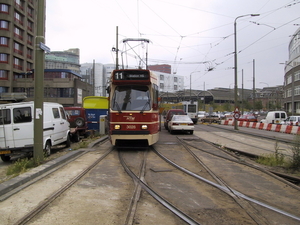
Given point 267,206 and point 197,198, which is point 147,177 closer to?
point 197,198

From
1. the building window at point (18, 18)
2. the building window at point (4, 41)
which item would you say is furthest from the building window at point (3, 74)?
the building window at point (18, 18)

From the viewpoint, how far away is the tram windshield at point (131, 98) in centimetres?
1063

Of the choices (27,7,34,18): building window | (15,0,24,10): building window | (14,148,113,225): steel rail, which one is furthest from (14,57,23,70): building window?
(14,148,113,225): steel rail

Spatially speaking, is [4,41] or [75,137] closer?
[75,137]

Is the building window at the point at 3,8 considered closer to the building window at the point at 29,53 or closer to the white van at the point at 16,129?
the building window at the point at 29,53

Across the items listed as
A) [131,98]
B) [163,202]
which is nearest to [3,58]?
[131,98]

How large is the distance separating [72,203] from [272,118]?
107 feet

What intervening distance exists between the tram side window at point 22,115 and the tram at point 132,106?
300 cm

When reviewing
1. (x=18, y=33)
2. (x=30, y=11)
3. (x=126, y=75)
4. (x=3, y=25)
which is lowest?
(x=126, y=75)

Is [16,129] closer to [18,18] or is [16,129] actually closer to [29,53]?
[18,18]

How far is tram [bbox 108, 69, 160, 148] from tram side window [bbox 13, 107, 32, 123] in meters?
3.00

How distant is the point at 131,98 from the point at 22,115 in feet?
13.4

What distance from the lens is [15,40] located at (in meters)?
51.4

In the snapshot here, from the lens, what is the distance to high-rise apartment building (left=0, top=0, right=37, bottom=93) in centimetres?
4856
